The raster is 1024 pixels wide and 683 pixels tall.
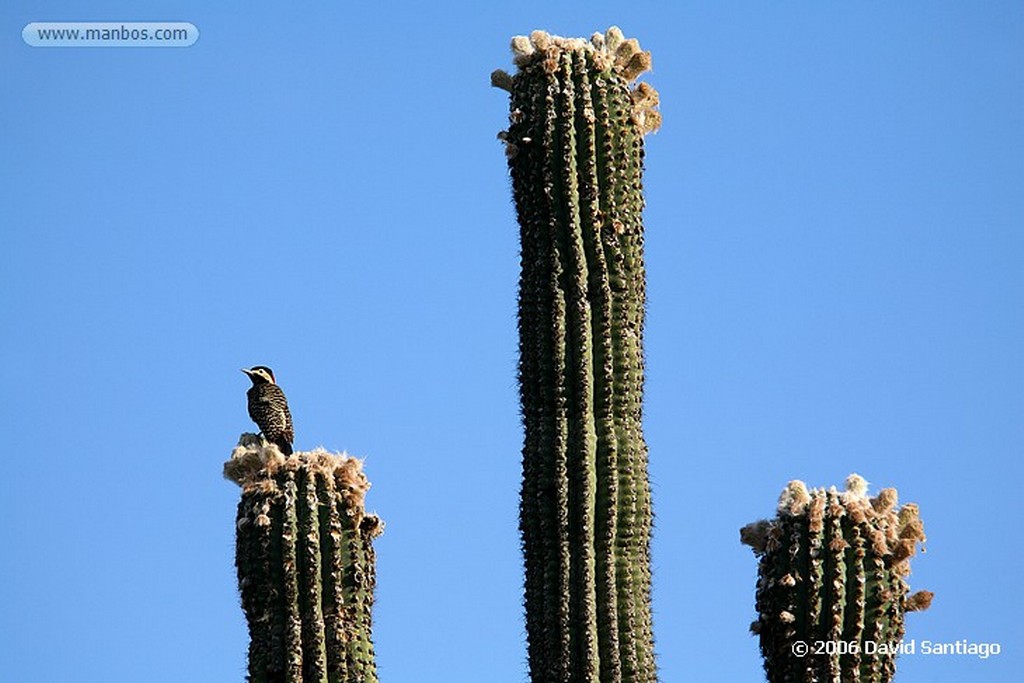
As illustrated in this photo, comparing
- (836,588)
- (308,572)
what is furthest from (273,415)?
(836,588)

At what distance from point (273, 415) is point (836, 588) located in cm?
312

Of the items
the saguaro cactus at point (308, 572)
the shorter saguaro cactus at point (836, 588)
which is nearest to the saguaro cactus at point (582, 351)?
the shorter saguaro cactus at point (836, 588)

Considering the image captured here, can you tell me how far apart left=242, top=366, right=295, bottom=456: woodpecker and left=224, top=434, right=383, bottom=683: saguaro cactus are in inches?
36.0

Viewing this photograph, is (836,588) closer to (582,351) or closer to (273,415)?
(582,351)

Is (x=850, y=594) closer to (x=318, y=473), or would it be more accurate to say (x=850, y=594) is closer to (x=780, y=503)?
(x=780, y=503)

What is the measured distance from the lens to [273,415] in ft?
47.5

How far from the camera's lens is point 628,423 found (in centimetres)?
1415

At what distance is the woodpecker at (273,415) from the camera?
47.3 ft

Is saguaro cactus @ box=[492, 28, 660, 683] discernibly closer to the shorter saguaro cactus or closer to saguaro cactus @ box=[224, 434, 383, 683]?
the shorter saguaro cactus

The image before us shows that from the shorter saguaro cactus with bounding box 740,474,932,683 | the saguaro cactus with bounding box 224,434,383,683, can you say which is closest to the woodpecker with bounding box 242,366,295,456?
the saguaro cactus with bounding box 224,434,383,683

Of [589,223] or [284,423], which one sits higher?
[589,223]

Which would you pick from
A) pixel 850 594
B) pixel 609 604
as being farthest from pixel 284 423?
pixel 850 594

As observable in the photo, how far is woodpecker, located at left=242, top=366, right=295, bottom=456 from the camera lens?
47.3ft

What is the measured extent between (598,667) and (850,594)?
4.21ft
